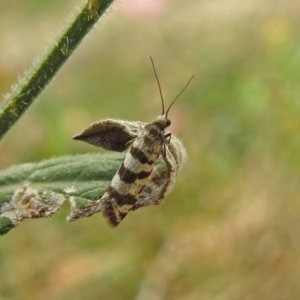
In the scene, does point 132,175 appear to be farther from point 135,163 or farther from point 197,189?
point 197,189

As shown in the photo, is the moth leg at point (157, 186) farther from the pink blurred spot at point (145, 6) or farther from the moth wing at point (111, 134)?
the pink blurred spot at point (145, 6)

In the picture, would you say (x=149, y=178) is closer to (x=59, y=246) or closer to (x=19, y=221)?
(x=19, y=221)

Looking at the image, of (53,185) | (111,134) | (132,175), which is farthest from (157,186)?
(53,185)

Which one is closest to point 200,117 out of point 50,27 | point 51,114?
point 51,114

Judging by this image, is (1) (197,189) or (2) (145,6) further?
(2) (145,6)

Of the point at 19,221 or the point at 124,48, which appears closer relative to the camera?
the point at 19,221

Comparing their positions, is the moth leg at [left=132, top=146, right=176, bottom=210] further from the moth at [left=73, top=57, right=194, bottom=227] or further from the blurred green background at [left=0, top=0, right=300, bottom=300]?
the blurred green background at [left=0, top=0, right=300, bottom=300]

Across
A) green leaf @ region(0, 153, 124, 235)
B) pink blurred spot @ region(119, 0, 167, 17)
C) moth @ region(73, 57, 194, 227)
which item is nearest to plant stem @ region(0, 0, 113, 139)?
moth @ region(73, 57, 194, 227)
